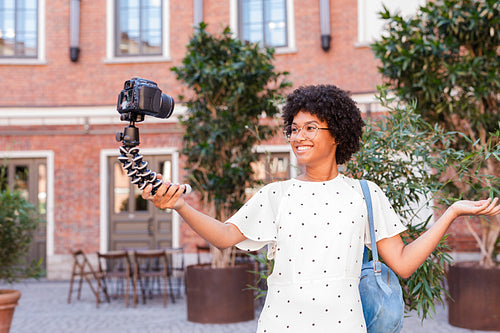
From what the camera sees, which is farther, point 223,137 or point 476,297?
point 223,137

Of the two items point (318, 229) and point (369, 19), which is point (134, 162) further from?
point (369, 19)

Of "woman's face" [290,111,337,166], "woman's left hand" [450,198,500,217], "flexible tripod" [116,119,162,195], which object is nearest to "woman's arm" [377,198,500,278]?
"woman's left hand" [450,198,500,217]

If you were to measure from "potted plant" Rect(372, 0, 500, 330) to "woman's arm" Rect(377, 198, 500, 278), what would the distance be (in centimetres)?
439

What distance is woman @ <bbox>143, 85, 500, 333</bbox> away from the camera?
1844mm

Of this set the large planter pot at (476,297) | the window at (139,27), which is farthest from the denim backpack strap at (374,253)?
the window at (139,27)

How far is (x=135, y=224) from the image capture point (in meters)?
11.9

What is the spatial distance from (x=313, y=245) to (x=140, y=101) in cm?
76

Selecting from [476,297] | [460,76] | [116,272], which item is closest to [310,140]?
[460,76]

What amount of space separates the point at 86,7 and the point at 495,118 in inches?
360

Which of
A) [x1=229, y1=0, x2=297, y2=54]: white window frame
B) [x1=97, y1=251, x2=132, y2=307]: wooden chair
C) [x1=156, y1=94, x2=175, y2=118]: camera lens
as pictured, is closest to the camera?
[x1=156, y1=94, x2=175, y2=118]: camera lens

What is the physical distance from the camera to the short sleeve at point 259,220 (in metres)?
1.96

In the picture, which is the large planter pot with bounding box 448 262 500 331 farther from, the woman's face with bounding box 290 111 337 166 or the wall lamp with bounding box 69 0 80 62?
the wall lamp with bounding box 69 0 80 62

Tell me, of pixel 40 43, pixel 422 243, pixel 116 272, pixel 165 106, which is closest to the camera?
pixel 165 106

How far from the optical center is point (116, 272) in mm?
8461
